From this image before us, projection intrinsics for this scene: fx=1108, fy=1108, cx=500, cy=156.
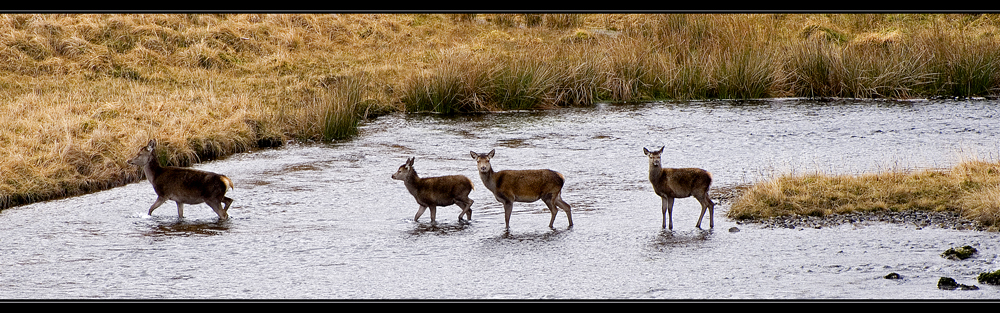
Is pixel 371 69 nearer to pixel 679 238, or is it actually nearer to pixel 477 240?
pixel 477 240

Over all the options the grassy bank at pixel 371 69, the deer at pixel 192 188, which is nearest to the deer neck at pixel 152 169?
the deer at pixel 192 188

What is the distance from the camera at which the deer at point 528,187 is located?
12.4m

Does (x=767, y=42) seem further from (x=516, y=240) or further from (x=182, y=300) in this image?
(x=182, y=300)

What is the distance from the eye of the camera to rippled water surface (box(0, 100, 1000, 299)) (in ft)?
32.4

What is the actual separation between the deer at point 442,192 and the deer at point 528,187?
0.36 metres

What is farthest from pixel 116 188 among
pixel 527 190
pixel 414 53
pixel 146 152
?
pixel 414 53

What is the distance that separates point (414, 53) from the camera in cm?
2888

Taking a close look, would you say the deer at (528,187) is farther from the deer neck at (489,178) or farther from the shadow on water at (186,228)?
the shadow on water at (186,228)

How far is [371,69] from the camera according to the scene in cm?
2662

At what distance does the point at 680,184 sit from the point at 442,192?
271 cm

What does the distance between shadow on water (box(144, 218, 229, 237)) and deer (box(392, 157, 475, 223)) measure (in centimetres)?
222

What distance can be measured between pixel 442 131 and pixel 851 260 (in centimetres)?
1133

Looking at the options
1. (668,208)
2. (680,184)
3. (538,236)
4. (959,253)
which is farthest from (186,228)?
(959,253)

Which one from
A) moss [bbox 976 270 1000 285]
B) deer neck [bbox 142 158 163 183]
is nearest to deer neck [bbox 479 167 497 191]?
deer neck [bbox 142 158 163 183]
